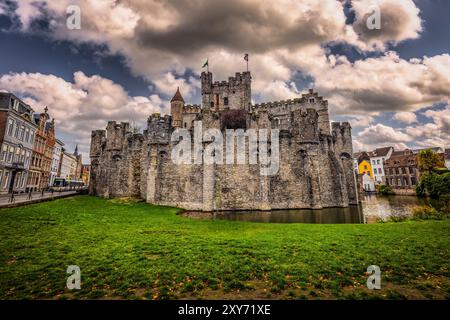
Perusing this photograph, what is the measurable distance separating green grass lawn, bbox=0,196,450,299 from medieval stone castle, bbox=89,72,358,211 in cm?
1381

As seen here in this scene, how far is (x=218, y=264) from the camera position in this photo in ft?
23.7

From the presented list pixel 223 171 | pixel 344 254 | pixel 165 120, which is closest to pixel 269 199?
pixel 223 171

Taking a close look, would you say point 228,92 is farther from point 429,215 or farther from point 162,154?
point 429,215

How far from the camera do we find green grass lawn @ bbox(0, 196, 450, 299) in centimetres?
541

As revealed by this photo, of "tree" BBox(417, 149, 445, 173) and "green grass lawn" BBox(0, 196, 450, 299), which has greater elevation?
"tree" BBox(417, 149, 445, 173)

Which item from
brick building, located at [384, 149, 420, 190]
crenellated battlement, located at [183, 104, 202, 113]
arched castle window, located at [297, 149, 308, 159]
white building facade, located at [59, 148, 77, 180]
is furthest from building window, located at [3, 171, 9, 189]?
brick building, located at [384, 149, 420, 190]

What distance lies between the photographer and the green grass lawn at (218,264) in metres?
5.41

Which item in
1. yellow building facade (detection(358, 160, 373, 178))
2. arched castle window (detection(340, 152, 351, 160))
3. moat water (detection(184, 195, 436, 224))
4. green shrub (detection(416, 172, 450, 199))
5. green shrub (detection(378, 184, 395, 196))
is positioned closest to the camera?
moat water (detection(184, 195, 436, 224))

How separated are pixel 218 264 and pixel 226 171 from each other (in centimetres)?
1859

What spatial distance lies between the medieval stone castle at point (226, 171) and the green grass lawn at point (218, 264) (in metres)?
13.8

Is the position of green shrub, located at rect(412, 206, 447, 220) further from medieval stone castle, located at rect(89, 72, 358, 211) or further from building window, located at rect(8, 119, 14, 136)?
building window, located at rect(8, 119, 14, 136)

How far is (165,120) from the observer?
27.0 m
